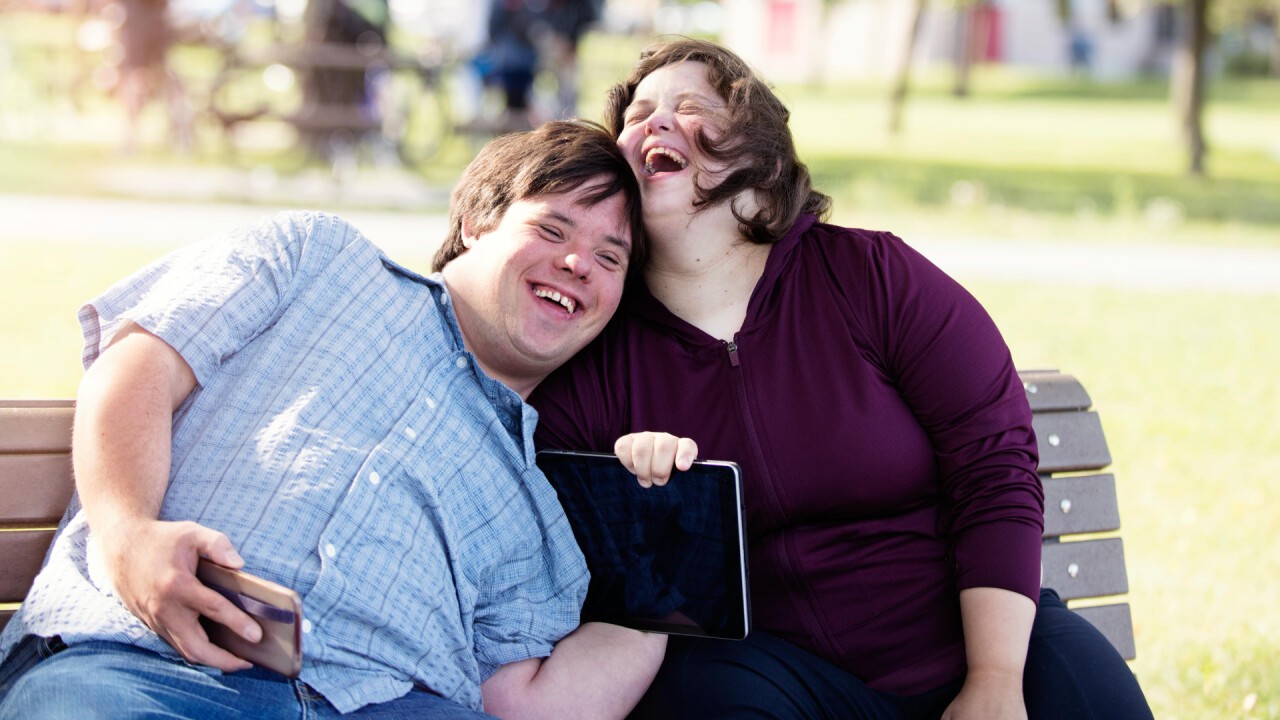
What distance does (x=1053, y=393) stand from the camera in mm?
3367

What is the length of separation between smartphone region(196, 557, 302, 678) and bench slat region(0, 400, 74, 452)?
0.71 metres

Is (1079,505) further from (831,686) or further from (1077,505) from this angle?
(831,686)

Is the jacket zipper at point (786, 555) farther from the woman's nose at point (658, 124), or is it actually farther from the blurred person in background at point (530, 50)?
the blurred person in background at point (530, 50)

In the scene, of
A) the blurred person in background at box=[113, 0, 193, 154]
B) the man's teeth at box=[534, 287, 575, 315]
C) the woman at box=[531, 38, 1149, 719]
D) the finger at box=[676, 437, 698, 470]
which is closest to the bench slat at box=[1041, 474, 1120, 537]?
the woman at box=[531, 38, 1149, 719]

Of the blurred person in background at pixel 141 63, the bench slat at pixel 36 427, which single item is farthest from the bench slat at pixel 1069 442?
the blurred person in background at pixel 141 63

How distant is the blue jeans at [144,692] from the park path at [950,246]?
731 centimetres

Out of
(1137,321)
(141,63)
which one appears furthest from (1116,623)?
(141,63)

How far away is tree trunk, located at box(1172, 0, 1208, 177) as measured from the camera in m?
17.0

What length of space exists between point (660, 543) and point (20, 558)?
1.23 metres

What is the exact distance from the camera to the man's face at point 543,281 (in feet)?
8.86

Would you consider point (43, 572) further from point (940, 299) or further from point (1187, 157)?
point (1187, 157)

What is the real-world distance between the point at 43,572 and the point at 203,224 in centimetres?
835

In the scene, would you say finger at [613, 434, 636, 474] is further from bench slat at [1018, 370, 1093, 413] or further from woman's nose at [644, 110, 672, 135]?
bench slat at [1018, 370, 1093, 413]

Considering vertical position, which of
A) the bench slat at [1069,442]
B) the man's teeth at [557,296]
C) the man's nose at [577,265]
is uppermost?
the man's nose at [577,265]
